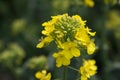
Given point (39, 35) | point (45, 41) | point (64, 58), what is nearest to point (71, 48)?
point (64, 58)

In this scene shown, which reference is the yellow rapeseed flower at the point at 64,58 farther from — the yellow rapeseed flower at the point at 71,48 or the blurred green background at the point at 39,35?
the blurred green background at the point at 39,35

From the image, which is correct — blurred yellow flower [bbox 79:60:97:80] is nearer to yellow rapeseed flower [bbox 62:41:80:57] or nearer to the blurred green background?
yellow rapeseed flower [bbox 62:41:80:57]

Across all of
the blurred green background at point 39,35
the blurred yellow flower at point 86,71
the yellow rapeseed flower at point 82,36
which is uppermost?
the blurred green background at point 39,35

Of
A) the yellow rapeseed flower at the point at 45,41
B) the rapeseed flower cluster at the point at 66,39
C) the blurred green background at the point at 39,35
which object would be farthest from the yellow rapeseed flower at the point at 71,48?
the blurred green background at the point at 39,35

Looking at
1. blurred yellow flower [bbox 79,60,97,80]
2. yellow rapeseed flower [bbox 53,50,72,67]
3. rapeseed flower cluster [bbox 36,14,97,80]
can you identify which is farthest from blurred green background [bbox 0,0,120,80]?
yellow rapeseed flower [bbox 53,50,72,67]

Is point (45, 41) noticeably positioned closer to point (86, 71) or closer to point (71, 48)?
point (71, 48)

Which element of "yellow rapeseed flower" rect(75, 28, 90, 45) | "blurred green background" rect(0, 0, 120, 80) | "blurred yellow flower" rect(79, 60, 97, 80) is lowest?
"blurred yellow flower" rect(79, 60, 97, 80)
